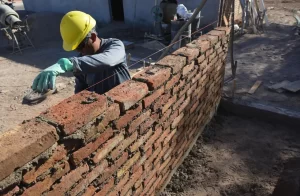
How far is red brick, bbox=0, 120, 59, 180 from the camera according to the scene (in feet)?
4.05

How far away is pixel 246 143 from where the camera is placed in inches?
146

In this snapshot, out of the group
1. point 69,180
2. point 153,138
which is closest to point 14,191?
point 69,180

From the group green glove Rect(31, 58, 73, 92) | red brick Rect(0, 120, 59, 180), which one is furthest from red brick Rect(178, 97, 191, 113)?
red brick Rect(0, 120, 59, 180)

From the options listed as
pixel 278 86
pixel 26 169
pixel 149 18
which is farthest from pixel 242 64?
pixel 26 169

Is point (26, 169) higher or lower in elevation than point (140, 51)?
higher

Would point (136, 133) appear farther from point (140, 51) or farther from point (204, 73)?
point (140, 51)

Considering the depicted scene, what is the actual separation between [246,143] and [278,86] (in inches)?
85.0

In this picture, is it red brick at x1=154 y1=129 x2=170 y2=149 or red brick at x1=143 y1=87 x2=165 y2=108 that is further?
red brick at x1=154 y1=129 x2=170 y2=149

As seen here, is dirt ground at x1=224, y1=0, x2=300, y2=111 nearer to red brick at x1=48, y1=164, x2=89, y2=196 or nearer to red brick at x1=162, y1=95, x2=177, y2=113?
red brick at x1=162, y1=95, x2=177, y2=113

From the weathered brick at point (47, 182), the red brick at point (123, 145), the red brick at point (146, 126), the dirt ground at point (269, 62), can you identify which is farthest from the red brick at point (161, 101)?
the dirt ground at point (269, 62)

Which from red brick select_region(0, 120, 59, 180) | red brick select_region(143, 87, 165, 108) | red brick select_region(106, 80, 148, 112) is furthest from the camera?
red brick select_region(143, 87, 165, 108)

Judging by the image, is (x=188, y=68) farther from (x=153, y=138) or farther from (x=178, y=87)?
(x=153, y=138)

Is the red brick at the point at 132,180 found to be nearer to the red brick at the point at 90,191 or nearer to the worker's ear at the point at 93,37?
the red brick at the point at 90,191

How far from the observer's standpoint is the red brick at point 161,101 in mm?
2337
